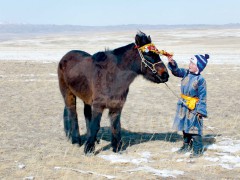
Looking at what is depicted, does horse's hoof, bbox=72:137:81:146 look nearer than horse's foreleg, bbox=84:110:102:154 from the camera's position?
No

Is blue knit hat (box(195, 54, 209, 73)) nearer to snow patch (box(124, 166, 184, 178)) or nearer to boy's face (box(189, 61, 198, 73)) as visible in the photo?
boy's face (box(189, 61, 198, 73))

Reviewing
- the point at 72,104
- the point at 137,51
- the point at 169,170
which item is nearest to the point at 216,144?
the point at 169,170

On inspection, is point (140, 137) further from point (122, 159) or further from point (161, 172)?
point (161, 172)

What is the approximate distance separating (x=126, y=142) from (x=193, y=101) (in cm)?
205

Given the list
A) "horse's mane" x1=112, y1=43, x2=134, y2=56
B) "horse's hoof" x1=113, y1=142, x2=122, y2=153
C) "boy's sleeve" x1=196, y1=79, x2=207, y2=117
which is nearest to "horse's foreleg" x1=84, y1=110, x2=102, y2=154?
"horse's hoof" x1=113, y1=142, x2=122, y2=153

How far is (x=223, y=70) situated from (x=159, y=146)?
49.1ft

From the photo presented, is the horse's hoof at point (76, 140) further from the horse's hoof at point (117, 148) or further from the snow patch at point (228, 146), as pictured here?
the snow patch at point (228, 146)

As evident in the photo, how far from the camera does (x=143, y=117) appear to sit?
11172mm

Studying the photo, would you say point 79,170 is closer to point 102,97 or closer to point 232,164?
point 102,97

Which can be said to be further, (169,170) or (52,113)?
(52,113)

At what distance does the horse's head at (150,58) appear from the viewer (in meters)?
7.00

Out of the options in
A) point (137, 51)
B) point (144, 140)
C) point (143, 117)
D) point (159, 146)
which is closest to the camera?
point (137, 51)

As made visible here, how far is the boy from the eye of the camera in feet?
23.4

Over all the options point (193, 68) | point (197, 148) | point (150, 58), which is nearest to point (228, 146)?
point (197, 148)
